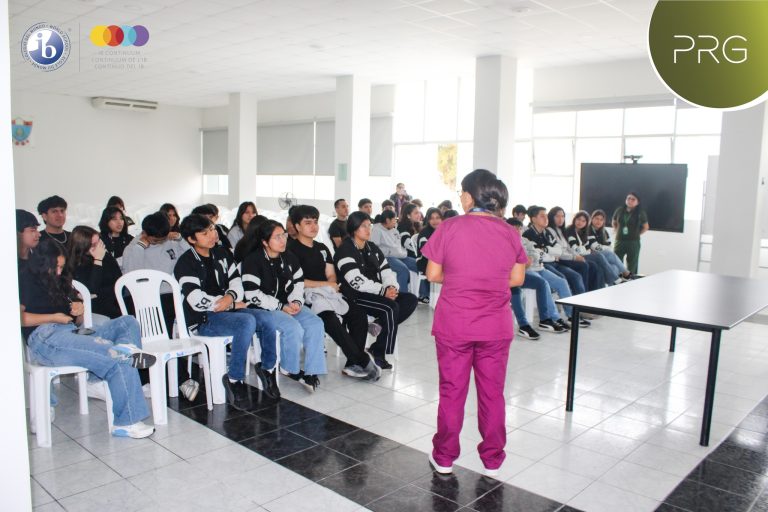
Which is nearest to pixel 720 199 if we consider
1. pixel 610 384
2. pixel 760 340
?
pixel 760 340

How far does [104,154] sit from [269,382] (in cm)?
1267

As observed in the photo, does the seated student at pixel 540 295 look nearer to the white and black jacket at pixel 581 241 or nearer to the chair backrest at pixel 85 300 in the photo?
the white and black jacket at pixel 581 241

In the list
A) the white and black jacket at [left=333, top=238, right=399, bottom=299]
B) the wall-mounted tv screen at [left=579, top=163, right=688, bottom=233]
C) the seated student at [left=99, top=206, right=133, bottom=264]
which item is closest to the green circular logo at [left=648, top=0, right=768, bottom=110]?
the white and black jacket at [left=333, top=238, right=399, bottom=299]

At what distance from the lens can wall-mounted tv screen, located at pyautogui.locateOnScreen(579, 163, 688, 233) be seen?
8.38m

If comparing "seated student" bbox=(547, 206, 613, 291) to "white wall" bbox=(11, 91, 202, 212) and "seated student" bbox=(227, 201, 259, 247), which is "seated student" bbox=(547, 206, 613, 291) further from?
"white wall" bbox=(11, 91, 202, 212)

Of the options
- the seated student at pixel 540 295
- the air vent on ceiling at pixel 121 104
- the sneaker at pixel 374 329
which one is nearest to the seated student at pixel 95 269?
the sneaker at pixel 374 329

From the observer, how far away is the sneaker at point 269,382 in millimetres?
3816

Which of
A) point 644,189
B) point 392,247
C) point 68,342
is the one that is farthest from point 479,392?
point 644,189

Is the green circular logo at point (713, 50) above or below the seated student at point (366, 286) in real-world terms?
above

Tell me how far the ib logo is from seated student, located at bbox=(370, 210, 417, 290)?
475cm

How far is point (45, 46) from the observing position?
8594mm

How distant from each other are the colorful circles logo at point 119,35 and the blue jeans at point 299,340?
17.7ft

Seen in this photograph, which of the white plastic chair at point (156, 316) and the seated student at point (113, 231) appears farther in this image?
the seated student at point (113, 231)

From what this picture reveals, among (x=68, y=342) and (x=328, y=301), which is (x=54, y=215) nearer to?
(x=68, y=342)
